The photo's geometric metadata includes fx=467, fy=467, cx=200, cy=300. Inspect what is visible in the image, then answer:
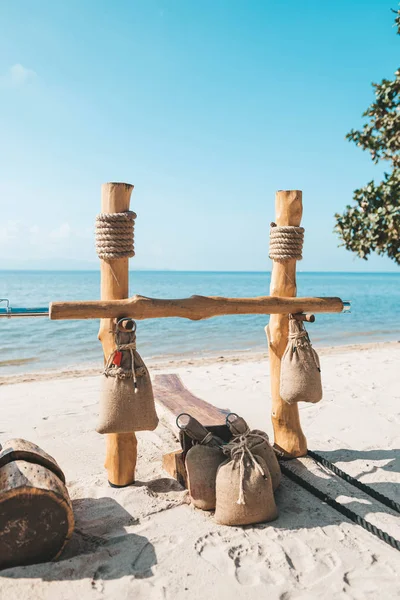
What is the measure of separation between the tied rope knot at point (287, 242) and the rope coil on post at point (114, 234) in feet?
4.51

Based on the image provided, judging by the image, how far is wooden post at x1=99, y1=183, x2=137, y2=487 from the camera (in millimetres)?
3637

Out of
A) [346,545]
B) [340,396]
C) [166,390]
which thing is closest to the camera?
[346,545]

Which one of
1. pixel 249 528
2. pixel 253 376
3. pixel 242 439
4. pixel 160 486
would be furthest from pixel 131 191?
pixel 253 376

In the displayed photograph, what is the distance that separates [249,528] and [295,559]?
1.34 feet

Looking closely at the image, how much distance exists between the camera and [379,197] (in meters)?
6.90

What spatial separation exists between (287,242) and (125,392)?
1977mm

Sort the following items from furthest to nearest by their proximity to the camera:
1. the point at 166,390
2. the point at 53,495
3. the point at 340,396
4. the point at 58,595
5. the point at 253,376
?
the point at 253,376, the point at 340,396, the point at 166,390, the point at 53,495, the point at 58,595

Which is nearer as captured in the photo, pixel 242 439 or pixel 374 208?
pixel 242 439

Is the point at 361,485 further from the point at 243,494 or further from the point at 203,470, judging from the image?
the point at 203,470

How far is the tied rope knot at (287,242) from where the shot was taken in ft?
13.8

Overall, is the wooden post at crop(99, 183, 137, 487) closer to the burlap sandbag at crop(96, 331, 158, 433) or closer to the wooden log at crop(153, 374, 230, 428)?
the burlap sandbag at crop(96, 331, 158, 433)

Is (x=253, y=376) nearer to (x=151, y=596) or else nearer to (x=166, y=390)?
(x=166, y=390)

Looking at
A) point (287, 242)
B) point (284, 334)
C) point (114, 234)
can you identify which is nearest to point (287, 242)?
point (287, 242)

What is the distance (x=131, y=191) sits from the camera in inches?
147
